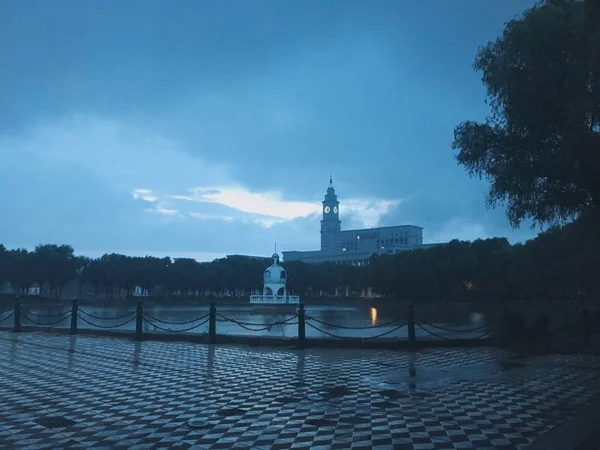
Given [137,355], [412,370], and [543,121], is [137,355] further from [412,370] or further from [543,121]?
[543,121]

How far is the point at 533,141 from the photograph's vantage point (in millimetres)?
13586

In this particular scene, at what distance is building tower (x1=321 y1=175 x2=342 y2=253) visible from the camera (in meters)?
190

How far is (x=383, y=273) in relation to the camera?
259 feet

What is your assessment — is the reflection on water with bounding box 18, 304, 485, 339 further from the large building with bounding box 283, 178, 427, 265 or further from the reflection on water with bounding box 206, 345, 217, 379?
the large building with bounding box 283, 178, 427, 265

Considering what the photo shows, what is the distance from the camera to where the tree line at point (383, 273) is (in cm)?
5036

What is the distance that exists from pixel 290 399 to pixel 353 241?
173 metres

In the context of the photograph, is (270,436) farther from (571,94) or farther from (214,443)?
(571,94)

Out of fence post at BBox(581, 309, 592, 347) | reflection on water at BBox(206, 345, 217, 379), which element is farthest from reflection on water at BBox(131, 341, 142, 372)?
fence post at BBox(581, 309, 592, 347)

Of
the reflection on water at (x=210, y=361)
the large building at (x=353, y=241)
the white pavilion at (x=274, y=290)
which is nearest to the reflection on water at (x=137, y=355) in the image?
the reflection on water at (x=210, y=361)

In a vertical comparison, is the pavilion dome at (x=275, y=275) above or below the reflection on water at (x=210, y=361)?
above

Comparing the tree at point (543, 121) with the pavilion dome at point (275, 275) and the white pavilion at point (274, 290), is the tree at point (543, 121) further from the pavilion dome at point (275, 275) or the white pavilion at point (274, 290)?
the pavilion dome at point (275, 275)

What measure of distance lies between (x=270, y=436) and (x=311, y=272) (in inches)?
3763

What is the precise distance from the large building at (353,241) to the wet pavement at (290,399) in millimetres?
126895

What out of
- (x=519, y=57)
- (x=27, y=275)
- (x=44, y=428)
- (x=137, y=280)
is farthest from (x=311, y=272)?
(x=44, y=428)
